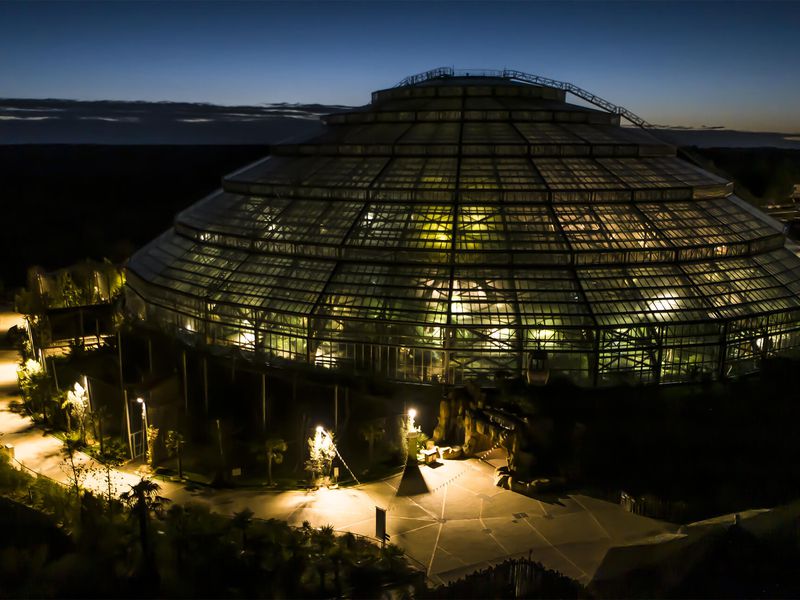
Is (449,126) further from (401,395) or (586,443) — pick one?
(586,443)

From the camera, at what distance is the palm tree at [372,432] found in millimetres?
27453

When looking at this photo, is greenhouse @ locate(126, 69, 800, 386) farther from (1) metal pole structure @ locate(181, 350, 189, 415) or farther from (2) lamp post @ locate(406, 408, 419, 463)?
(2) lamp post @ locate(406, 408, 419, 463)

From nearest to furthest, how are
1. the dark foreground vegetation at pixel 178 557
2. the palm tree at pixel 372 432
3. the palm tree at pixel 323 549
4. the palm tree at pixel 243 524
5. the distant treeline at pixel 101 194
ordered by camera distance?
the dark foreground vegetation at pixel 178 557
the palm tree at pixel 323 549
the palm tree at pixel 243 524
the palm tree at pixel 372 432
the distant treeline at pixel 101 194

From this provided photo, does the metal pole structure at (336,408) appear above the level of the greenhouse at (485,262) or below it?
below

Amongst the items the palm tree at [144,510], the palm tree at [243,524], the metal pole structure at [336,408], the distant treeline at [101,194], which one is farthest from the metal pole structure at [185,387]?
the distant treeline at [101,194]

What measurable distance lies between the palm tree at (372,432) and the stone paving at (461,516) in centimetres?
169

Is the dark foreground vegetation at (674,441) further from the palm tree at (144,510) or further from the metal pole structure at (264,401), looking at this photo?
the palm tree at (144,510)

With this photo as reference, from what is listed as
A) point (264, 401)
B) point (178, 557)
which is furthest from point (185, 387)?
point (178, 557)

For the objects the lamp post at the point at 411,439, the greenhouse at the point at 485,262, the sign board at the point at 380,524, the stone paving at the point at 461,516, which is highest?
the greenhouse at the point at 485,262

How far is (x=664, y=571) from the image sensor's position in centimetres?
1447

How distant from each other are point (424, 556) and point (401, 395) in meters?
8.94

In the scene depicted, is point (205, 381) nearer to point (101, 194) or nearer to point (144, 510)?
point (144, 510)

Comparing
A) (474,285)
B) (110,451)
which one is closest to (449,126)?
(474,285)

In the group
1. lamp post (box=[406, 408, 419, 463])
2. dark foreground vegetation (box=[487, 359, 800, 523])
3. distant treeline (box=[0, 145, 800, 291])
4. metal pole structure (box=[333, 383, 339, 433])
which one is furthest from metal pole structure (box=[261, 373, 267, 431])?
distant treeline (box=[0, 145, 800, 291])
